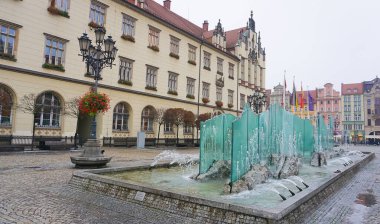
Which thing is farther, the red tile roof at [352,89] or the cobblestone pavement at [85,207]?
the red tile roof at [352,89]

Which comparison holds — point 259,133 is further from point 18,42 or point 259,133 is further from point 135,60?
point 135,60

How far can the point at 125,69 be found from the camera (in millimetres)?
27562

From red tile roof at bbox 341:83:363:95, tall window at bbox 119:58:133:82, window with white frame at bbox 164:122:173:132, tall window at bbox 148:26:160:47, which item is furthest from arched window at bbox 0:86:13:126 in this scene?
red tile roof at bbox 341:83:363:95

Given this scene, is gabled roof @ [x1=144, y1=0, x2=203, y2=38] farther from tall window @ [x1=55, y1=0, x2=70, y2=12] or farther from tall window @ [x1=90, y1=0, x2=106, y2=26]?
tall window @ [x1=55, y1=0, x2=70, y2=12]

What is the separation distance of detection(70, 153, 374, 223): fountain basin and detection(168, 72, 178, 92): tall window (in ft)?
81.3

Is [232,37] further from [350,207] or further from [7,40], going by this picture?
[350,207]

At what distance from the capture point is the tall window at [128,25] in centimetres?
2750

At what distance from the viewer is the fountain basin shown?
5050 millimetres

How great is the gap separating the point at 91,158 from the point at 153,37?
21.9 meters

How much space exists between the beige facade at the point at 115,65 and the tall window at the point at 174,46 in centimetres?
12

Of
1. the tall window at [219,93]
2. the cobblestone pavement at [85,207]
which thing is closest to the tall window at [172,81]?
the tall window at [219,93]

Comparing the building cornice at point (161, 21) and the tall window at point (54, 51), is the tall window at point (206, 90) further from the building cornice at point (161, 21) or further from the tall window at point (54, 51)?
the tall window at point (54, 51)

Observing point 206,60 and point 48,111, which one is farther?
point 206,60

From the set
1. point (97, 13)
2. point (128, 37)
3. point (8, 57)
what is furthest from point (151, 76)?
point (8, 57)
